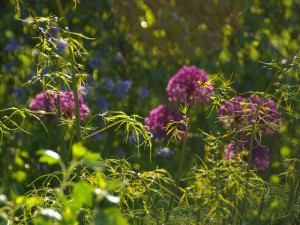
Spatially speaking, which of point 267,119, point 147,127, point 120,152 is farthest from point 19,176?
point 267,119

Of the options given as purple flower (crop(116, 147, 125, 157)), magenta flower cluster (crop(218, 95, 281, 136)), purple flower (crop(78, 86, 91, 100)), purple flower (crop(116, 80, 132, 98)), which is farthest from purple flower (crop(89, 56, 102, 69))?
magenta flower cluster (crop(218, 95, 281, 136))

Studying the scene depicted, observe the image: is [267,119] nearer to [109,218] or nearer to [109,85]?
[109,218]

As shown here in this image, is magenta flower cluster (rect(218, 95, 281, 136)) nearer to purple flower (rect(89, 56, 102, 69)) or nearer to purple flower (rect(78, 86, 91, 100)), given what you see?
purple flower (rect(78, 86, 91, 100))

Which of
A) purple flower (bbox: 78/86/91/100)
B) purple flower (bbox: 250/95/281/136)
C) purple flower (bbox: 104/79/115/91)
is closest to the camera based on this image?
purple flower (bbox: 250/95/281/136)

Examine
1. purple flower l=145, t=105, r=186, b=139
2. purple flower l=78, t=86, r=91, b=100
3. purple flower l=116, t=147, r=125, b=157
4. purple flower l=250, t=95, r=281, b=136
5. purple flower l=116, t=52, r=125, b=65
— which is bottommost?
purple flower l=116, t=147, r=125, b=157

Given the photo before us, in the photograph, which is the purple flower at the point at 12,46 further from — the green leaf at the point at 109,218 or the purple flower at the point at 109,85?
the green leaf at the point at 109,218

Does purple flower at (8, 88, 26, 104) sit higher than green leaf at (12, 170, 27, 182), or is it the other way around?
purple flower at (8, 88, 26, 104)

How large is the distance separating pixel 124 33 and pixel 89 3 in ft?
0.81

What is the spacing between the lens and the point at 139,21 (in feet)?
8.61

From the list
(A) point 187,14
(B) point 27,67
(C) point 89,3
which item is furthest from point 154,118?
(A) point 187,14

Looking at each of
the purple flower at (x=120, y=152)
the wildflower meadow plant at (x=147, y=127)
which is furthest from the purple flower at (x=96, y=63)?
the purple flower at (x=120, y=152)

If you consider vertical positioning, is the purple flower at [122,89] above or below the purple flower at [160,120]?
below

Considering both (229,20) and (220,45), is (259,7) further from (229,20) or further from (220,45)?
(220,45)

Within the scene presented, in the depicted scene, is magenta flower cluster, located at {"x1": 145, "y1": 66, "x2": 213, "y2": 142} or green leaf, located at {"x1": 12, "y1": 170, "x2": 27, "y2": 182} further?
green leaf, located at {"x1": 12, "y1": 170, "x2": 27, "y2": 182}
